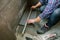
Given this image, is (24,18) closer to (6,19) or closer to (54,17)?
(54,17)

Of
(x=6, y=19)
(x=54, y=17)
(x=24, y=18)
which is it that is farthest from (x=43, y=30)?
(x=6, y=19)

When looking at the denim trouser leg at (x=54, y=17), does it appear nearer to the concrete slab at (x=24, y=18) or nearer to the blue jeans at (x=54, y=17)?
the blue jeans at (x=54, y=17)

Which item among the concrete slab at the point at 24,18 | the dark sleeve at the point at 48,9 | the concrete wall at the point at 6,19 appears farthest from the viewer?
the concrete slab at the point at 24,18

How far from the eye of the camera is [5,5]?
1.51m

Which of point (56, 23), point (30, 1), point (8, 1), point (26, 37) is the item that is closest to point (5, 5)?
point (8, 1)

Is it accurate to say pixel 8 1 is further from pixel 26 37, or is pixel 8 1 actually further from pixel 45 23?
pixel 45 23

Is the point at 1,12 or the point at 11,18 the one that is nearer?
the point at 1,12

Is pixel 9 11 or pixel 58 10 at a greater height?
pixel 58 10

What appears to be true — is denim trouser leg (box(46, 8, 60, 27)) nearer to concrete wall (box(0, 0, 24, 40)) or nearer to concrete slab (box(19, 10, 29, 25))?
concrete slab (box(19, 10, 29, 25))

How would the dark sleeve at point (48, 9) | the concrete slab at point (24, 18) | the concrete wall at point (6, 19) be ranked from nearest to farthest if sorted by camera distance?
the concrete wall at point (6, 19), the dark sleeve at point (48, 9), the concrete slab at point (24, 18)

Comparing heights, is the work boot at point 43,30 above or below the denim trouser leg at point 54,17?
below

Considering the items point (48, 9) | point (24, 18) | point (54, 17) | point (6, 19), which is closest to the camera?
point (6, 19)

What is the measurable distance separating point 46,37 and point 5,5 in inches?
23.3

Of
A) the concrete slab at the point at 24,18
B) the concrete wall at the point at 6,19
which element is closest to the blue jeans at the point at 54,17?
the concrete slab at the point at 24,18
